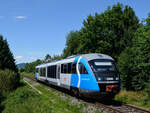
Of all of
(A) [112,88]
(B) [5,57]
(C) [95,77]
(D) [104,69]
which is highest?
(B) [5,57]

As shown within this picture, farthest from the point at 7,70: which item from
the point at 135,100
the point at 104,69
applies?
the point at 135,100

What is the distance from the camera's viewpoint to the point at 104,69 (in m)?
11.4

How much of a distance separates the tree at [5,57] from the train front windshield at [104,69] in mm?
18552

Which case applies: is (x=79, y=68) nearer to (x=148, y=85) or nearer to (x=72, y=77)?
(x=72, y=77)

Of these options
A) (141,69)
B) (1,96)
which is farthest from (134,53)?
(1,96)

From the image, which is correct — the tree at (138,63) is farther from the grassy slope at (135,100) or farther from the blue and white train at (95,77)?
the blue and white train at (95,77)

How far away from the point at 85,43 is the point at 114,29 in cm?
641

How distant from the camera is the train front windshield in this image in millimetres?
11039

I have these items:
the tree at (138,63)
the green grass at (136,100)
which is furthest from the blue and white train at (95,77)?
the tree at (138,63)

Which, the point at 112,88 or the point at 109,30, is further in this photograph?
the point at 109,30

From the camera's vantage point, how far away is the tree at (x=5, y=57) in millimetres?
26156

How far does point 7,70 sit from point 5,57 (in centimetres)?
526

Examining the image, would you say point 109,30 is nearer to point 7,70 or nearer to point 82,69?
point 7,70

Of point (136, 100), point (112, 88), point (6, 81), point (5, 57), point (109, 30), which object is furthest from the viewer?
point (109, 30)
